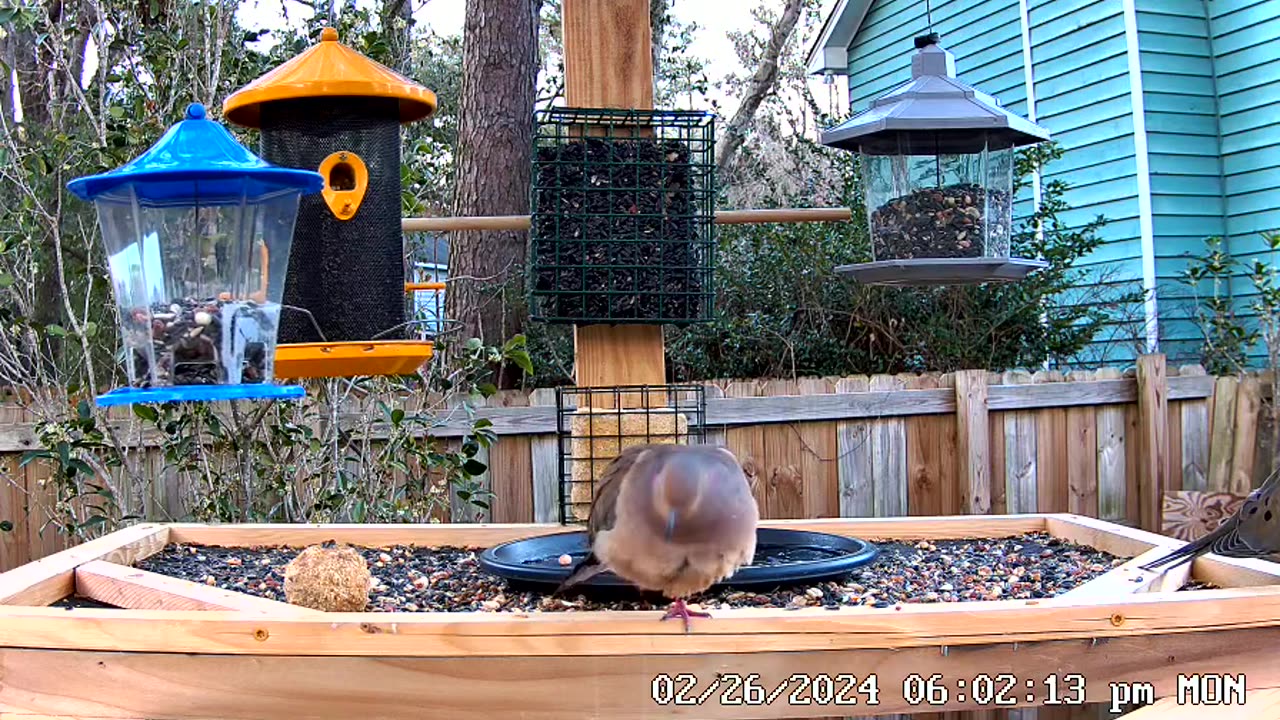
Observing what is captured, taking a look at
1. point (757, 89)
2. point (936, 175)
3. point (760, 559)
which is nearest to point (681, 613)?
point (760, 559)

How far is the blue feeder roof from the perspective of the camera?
2688mm

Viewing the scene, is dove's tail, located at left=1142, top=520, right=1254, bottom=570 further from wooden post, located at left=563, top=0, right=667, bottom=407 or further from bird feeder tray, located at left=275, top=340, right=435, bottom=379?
bird feeder tray, located at left=275, top=340, right=435, bottom=379

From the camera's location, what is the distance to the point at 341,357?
11.0ft

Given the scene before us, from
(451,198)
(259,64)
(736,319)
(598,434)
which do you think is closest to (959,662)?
(598,434)

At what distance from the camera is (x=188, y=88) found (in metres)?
5.34

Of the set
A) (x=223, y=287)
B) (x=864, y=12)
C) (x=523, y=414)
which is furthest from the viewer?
(x=864, y=12)

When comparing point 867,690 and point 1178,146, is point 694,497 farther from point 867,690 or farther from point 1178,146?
point 1178,146

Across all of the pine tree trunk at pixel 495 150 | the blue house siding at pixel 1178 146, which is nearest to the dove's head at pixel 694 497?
the pine tree trunk at pixel 495 150

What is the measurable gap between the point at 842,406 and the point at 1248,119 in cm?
570

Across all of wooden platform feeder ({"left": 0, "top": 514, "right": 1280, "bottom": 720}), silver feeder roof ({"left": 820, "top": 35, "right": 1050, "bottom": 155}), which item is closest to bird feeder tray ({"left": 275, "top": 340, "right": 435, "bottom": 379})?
wooden platform feeder ({"left": 0, "top": 514, "right": 1280, "bottom": 720})

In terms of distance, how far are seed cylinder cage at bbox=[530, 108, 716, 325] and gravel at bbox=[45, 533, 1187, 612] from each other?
0.86 metres

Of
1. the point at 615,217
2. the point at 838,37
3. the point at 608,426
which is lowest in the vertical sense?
the point at 608,426

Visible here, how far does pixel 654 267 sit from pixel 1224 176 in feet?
27.5

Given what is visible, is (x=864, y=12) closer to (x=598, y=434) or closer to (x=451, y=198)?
(x=451, y=198)
